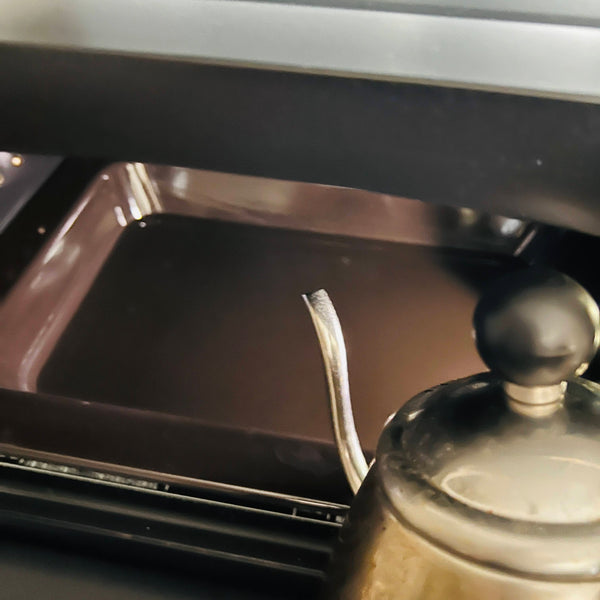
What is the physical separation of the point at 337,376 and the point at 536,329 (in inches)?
3.4

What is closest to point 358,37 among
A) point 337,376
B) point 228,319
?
point 337,376

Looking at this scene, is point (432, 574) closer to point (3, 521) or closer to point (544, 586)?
point (544, 586)

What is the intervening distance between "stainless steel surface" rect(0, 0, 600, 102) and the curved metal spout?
0.33ft

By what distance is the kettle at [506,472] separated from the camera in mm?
237

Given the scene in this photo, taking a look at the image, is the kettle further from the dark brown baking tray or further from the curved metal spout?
the dark brown baking tray

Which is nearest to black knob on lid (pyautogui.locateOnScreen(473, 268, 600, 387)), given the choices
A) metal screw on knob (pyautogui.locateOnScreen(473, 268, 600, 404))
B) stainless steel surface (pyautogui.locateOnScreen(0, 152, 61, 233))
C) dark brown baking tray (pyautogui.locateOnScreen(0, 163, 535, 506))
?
metal screw on knob (pyautogui.locateOnScreen(473, 268, 600, 404))

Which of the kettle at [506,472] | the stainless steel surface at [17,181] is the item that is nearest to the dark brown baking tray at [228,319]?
the stainless steel surface at [17,181]

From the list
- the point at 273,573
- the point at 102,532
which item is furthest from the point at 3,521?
the point at 273,573

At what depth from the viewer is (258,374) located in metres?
0.49

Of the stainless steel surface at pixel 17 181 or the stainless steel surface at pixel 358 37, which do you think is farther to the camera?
the stainless steel surface at pixel 17 181

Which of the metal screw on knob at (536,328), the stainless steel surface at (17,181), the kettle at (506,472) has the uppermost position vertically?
the metal screw on knob at (536,328)

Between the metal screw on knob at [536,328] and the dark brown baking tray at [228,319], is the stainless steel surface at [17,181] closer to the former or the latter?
the dark brown baking tray at [228,319]

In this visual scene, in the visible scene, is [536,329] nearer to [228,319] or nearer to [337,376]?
[337,376]

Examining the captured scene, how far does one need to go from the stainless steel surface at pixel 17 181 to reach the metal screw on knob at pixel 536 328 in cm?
42
